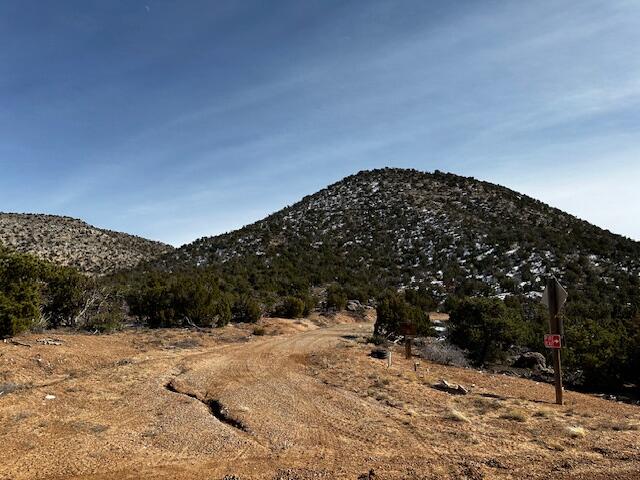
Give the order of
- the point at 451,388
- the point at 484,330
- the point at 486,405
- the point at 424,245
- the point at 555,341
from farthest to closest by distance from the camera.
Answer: the point at 424,245 → the point at 484,330 → the point at 451,388 → the point at 555,341 → the point at 486,405

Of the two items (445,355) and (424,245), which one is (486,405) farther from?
(424,245)

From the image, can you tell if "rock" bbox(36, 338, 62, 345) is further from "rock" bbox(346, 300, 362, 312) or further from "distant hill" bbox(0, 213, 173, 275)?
"distant hill" bbox(0, 213, 173, 275)

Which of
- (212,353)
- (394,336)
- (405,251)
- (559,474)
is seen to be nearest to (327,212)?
(405,251)

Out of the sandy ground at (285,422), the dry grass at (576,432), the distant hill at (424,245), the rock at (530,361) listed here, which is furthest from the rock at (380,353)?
the distant hill at (424,245)

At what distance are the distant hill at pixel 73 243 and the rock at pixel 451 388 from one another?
5261cm

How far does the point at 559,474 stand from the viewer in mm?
6113

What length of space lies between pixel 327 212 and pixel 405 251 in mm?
17462

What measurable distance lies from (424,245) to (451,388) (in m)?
36.0

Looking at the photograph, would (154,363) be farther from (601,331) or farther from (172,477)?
(601,331)

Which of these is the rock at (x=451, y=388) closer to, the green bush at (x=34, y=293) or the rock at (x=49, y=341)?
the rock at (x=49, y=341)

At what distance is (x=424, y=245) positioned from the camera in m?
46.5

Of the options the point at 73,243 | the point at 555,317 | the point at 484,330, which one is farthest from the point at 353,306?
the point at 73,243

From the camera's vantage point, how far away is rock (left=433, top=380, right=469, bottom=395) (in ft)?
36.2

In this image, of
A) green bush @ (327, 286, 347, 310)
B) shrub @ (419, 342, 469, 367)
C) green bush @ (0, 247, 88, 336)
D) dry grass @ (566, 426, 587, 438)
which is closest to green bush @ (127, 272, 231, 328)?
green bush @ (0, 247, 88, 336)
